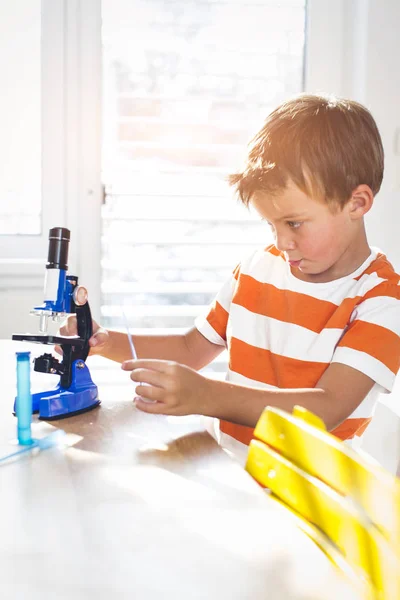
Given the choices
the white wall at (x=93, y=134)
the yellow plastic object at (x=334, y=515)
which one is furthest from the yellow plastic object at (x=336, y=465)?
the white wall at (x=93, y=134)

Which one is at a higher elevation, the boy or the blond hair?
the blond hair

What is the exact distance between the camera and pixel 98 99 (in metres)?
2.22

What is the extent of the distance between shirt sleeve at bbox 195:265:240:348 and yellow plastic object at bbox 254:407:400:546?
730 millimetres

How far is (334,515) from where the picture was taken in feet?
1.85

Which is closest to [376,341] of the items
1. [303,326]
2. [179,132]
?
[303,326]

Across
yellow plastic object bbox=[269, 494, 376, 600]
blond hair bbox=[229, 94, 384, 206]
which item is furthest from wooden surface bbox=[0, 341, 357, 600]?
blond hair bbox=[229, 94, 384, 206]

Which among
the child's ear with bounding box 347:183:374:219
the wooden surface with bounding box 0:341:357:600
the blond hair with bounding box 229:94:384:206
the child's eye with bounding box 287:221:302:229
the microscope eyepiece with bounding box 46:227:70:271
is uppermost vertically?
the blond hair with bounding box 229:94:384:206

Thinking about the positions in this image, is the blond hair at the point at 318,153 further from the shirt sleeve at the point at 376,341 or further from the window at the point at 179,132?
the window at the point at 179,132

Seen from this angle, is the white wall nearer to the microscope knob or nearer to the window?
the window

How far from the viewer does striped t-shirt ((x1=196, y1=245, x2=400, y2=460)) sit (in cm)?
109

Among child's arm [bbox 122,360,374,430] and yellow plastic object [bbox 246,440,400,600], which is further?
child's arm [bbox 122,360,374,430]

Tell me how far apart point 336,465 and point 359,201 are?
0.74 metres

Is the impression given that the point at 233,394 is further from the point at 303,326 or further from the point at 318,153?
the point at 318,153

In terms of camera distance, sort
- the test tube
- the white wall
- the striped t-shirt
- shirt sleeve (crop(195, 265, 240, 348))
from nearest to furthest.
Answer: the test tube
the striped t-shirt
shirt sleeve (crop(195, 265, 240, 348))
the white wall
